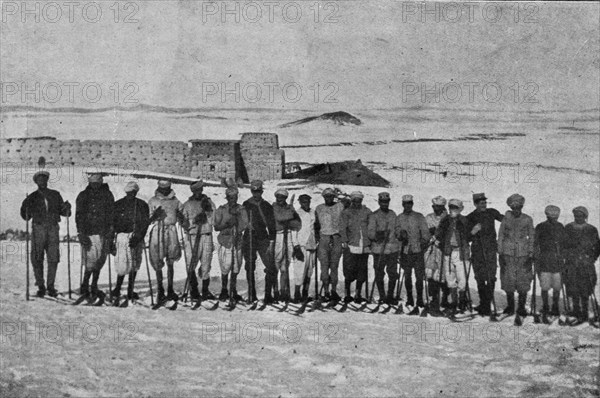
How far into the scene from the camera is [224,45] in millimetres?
5586

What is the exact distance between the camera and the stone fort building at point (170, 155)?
18.1 feet

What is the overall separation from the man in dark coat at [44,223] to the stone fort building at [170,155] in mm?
249

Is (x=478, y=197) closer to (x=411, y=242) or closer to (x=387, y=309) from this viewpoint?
(x=411, y=242)

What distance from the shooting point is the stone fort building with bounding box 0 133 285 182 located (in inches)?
218

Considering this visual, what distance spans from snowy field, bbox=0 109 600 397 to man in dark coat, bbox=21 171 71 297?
0.26 feet

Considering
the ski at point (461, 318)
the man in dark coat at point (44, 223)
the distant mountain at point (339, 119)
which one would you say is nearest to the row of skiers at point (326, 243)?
the man in dark coat at point (44, 223)

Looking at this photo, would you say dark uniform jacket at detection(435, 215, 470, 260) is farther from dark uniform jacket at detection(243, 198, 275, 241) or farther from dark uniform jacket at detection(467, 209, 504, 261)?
dark uniform jacket at detection(243, 198, 275, 241)

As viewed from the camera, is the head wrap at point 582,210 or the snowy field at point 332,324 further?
the head wrap at point 582,210

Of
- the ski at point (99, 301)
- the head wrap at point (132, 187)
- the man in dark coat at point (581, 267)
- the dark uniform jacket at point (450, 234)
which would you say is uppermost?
the head wrap at point (132, 187)

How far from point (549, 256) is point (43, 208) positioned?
14.8ft

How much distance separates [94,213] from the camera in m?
5.50

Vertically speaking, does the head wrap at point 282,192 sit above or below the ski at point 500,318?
above

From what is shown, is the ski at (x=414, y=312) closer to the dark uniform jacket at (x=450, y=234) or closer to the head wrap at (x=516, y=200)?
the dark uniform jacket at (x=450, y=234)

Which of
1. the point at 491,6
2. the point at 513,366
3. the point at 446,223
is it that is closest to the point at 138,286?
the point at 446,223
